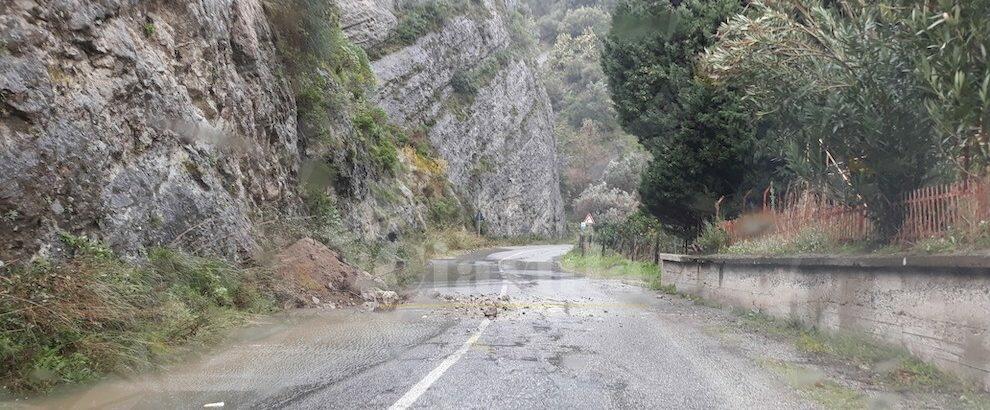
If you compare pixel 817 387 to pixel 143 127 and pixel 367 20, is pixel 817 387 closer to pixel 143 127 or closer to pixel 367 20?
pixel 143 127

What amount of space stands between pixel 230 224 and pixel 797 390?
907cm

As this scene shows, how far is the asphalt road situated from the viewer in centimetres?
605

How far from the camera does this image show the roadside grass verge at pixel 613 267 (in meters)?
22.5

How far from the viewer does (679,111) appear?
1761cm

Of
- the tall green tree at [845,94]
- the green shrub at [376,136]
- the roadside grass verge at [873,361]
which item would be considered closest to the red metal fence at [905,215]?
the tall green tree at [845,94]

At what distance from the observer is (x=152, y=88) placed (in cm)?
1073

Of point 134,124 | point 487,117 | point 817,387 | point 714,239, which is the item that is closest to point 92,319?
point 134,124

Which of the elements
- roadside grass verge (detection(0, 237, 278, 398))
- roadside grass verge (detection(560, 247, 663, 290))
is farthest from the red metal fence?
roadside grass verge (detection(0, 237, 278, 398))

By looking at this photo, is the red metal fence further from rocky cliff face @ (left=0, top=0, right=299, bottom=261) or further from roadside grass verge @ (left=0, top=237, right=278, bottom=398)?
rocky cliff face @ (left=0, top=0, right=299, bottom=261)

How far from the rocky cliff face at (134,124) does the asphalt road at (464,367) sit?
2173mm

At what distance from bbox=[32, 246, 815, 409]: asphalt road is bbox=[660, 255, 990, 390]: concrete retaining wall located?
1183 mm

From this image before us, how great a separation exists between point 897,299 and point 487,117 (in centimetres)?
4755

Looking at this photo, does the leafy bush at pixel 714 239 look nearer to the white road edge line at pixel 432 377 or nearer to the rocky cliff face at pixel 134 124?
the white road edge line at pixel 432 377

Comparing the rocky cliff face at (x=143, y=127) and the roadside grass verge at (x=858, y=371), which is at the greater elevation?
the rocky cliff face at (x=143, y=127)
